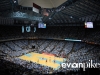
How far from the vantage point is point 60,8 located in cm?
4497

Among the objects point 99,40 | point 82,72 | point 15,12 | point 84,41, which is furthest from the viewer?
point 84,41

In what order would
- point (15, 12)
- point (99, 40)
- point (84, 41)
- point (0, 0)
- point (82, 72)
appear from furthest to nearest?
point (84, 41)
point (15, 12)
point (99, 40)
point (0, 0)
point (82, 72)

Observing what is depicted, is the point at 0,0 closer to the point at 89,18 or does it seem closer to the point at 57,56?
the point at 57,56

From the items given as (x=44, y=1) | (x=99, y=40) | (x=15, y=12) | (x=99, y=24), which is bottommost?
(x=99, y=40)

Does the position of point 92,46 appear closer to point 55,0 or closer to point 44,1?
point 55,0

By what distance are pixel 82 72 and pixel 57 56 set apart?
34293mm

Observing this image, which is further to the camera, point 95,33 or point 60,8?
point 95,33

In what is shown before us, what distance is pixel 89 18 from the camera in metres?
48.0

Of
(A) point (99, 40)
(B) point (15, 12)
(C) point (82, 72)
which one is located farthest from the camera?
(B) point (15, 12)

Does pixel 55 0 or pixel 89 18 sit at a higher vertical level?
pixel 55 0

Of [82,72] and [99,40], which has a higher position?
[82,72]

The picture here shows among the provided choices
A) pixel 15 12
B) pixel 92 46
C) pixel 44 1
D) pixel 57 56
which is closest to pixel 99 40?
pixel 92 46

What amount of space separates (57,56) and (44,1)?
2112 centimetres

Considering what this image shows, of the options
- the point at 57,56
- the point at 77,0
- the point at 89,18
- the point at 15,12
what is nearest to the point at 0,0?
the point at 15,12
